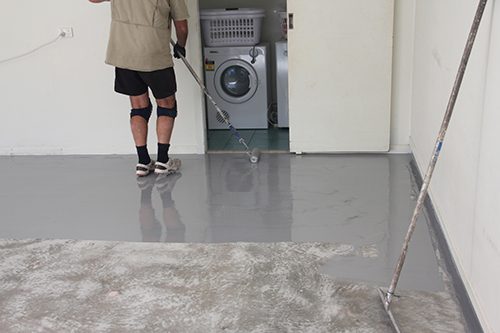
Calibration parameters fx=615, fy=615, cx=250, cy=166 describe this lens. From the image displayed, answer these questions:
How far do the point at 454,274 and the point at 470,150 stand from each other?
591 mm

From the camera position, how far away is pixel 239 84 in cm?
592

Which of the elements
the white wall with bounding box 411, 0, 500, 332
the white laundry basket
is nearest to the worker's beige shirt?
the white laundry basket

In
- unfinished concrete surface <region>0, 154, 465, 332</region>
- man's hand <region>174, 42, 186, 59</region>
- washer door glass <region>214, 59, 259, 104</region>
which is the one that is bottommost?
unfinished concrete surface <region>0, 154, 465, 332</region>

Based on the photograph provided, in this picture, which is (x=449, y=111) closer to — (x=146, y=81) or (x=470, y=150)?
(x=470, y=150)

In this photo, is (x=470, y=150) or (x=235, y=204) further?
(x=235, y=204)

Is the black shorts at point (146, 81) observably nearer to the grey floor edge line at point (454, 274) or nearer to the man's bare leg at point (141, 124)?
the man's bare leg at point (141, 124)

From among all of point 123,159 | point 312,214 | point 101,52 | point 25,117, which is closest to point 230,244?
point 312,214

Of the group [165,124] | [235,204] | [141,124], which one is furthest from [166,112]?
[235,204]

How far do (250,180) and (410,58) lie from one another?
60.5 inches

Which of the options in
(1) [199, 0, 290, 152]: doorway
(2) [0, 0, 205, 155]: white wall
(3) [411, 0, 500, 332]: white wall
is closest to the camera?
(3) [411, 0, 500, 332]: white wall

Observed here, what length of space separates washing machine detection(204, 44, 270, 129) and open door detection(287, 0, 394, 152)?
1076 mm

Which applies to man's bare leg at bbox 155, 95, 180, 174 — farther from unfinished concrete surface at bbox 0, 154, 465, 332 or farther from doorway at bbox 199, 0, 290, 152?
doorway at bbox 199, 0, 290, 152

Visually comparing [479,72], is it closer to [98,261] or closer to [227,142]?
[98,261]

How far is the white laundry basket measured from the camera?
5.64 meters
